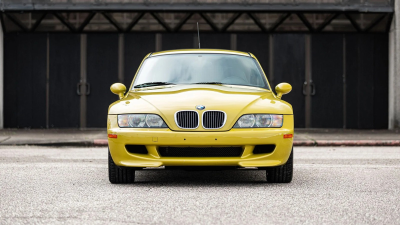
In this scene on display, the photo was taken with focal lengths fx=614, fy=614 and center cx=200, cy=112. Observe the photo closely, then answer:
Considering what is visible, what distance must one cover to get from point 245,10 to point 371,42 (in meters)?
4.39

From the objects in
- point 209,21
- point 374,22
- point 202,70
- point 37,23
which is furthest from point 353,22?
point 202,70

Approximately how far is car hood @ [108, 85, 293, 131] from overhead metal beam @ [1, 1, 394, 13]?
1132 cm

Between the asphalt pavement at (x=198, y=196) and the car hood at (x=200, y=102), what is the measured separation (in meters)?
0.81

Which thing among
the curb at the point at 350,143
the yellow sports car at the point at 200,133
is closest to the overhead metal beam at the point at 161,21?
the curb at the point at 350,143

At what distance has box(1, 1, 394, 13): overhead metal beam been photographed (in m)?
18.0

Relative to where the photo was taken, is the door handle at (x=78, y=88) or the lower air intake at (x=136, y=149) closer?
the lower air intake at (x=136, y=149)

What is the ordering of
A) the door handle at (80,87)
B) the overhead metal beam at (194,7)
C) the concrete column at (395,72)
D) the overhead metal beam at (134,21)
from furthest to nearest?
the door handle at (80,87), the overhead metal beam at (134,21), the concrete column at (395,72), the overhead metal beam at (194,7)

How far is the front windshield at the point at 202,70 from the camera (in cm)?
762

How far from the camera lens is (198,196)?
5922mm

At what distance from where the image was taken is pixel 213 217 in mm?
4828

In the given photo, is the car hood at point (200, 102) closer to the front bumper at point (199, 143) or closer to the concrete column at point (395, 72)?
the front bumper at point (199, 143)

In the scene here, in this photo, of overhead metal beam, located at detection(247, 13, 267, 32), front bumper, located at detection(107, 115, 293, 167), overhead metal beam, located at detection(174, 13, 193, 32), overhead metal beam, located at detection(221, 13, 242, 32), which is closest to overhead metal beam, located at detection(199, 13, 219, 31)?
overhead metal beam, located at detection(221, 13, 242, 32)

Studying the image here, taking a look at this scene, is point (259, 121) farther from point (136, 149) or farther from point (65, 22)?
point (65, 22)

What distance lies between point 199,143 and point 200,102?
48cm
